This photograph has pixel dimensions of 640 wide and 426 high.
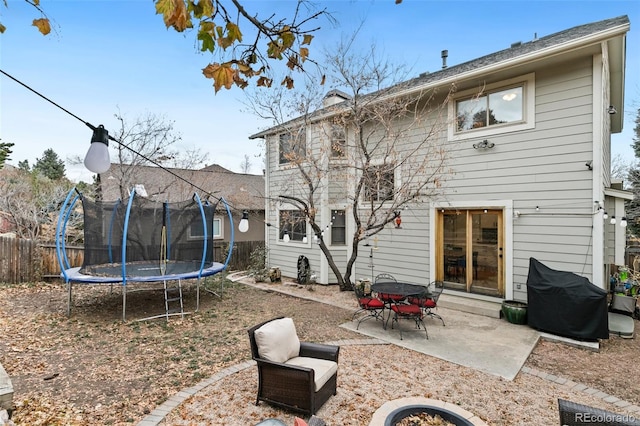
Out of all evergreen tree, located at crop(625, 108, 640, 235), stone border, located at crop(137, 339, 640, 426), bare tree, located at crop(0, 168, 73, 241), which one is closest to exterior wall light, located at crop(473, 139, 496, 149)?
stone border, located at crop(137, 339, 640, 426)

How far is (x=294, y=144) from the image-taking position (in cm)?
934

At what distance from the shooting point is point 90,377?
411 centimetres

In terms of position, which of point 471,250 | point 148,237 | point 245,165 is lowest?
point 471,250

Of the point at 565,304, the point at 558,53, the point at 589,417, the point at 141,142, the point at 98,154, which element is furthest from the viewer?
the point at 141,142

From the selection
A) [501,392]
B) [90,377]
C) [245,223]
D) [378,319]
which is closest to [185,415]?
[90,377]

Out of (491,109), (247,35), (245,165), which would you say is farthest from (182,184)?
(247,35)

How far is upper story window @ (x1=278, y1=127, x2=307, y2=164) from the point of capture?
884 centimetres

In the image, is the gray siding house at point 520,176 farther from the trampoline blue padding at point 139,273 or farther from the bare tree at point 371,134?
the trampoline blue padding at point 139,273

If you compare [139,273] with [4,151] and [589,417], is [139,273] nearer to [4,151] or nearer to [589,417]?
[4,151]

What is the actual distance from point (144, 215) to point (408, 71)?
7586 millimetres

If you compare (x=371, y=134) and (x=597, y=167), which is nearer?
(x=597, y=167)

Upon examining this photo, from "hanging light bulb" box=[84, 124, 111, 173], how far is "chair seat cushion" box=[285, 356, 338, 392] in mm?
2744

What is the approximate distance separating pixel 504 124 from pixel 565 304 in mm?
3795

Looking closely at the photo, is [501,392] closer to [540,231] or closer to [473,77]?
[540,231]
